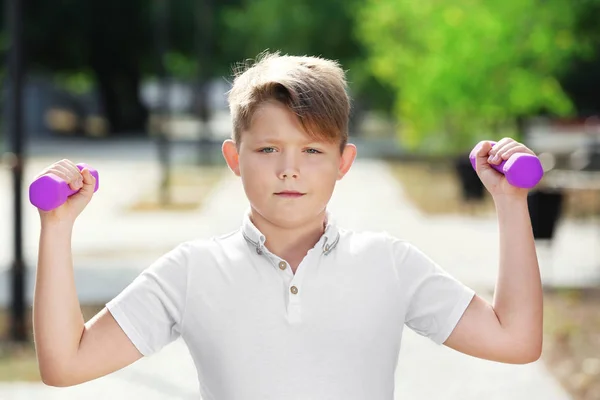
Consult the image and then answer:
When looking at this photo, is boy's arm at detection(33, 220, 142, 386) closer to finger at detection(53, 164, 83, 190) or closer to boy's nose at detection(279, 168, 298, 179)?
finger at detection(53, 164, 83, 190)

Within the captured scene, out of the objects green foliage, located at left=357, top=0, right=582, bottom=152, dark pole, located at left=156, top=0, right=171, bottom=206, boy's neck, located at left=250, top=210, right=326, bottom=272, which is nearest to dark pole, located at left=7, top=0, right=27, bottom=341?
boy's neck, located at left=250, top=210, right=326, bottom=272

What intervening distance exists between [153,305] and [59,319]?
0.21 metres

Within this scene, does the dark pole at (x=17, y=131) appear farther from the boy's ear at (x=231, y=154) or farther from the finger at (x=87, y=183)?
the finger at (x=87, y=183)

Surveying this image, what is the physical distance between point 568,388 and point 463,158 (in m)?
11.7

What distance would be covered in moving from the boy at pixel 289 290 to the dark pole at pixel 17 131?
19.7 ft

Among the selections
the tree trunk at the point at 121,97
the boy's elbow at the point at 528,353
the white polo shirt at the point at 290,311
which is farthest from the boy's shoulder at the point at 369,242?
the tree trunk at the point at 121,97

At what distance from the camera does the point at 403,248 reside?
103 inches

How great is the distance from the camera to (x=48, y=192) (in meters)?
2.34

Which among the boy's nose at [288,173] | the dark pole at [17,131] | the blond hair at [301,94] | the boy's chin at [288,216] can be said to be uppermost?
the blond hair at [301,94]

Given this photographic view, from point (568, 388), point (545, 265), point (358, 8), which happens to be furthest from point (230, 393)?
point (358, 8)

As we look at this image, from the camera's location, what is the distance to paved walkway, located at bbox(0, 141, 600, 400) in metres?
6.68

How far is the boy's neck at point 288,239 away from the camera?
8.44ft

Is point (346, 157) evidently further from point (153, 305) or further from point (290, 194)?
point (153, 305)

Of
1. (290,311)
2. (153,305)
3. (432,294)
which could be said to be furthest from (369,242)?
(153,305)
